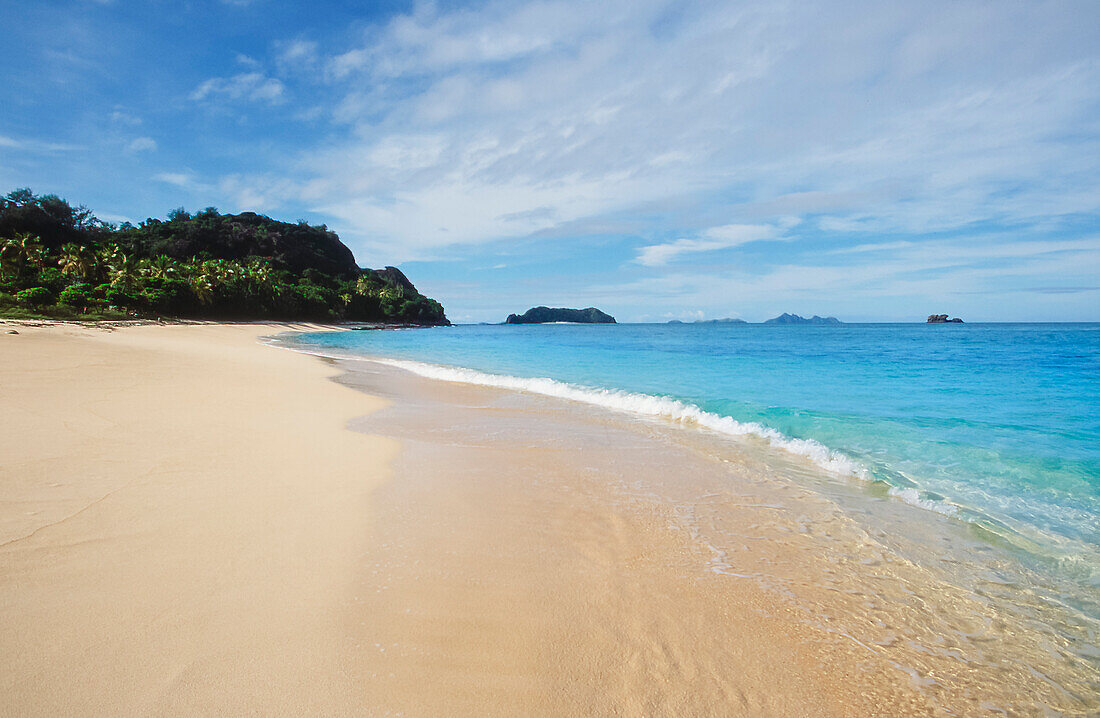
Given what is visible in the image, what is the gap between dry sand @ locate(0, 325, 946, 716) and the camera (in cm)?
213

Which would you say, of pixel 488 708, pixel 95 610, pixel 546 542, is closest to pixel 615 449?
pixel 546 542

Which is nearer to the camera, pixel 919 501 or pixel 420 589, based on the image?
pixel 420 589

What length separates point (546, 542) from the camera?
3.82 m

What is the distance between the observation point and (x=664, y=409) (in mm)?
10680

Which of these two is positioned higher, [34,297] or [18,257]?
[18,257]

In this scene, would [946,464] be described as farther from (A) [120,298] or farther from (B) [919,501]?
(A) [120,298]

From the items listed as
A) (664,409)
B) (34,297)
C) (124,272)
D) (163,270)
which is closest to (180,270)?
(163,270)

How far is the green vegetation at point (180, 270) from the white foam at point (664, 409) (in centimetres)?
3489

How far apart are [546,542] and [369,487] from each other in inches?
83.2

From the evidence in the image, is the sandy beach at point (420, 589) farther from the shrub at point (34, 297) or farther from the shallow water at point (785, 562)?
the shrub at point (34, 297)

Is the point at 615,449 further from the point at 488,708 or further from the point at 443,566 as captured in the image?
the point at 488,708

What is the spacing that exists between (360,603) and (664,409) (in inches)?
344

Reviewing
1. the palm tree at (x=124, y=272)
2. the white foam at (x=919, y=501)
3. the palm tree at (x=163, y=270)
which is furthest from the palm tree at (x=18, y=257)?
the white foam at (x=919, y=501)

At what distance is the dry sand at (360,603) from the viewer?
2127 millimetres
